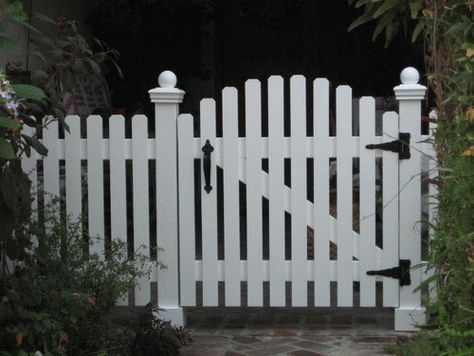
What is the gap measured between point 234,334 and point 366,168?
1235 millimetres

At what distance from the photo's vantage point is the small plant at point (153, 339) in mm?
4227

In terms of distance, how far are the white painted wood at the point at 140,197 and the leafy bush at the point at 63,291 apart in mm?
90

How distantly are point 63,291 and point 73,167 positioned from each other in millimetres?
1269

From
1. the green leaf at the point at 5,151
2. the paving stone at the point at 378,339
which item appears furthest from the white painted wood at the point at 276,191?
the green leaf at the point at 5,151

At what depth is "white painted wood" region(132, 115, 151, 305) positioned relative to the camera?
5.04 m

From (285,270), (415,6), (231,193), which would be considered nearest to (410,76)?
(415,6)

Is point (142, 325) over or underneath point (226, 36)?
underneath

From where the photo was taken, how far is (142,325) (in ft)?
14.1

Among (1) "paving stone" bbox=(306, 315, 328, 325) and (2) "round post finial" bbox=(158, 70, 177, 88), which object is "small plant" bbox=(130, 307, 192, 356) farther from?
(2) "round post finial" bbox=(158, 70, 177, 88)

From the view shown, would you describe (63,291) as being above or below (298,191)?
below

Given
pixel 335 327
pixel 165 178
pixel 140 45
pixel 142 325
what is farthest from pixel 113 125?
pixel 140 45

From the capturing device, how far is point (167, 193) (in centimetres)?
507

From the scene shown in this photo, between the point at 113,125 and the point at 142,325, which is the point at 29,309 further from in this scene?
the point at 113,125

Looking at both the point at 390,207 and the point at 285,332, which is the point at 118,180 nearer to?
the point at 285,332
